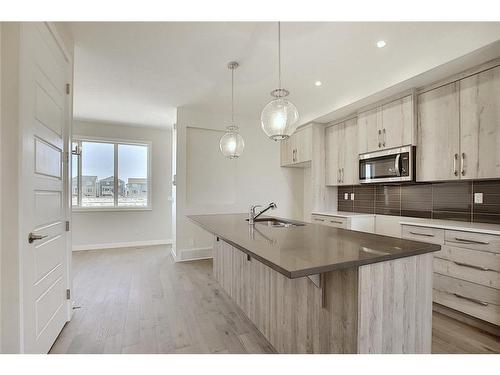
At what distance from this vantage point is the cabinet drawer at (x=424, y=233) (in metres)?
2.41

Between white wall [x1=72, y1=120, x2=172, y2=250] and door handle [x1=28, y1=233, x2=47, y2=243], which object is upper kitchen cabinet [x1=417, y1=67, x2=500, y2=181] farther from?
white wall [x1=72, y1=120, x2=172, y2=250]

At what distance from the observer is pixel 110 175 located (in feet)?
17.4

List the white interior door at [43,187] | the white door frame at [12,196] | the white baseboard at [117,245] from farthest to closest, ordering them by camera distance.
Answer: the white baseboard at [117,245]
the white interior door at [43,187]
the white door frame at [12,196]

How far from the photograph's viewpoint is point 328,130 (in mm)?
4359

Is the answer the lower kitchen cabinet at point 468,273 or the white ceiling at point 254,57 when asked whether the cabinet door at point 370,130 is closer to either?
the white ceiling at point 254,57

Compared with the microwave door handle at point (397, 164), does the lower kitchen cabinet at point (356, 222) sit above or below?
below

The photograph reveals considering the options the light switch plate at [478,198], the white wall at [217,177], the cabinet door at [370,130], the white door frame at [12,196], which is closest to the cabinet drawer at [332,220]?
the cabinet door at [370,130]

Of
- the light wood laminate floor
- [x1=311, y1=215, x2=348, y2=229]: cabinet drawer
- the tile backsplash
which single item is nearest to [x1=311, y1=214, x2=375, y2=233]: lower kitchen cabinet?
[x1=311, y1=215, x2=348, y2=229]: cabinet drawer

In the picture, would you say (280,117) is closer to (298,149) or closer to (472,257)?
(472,257)

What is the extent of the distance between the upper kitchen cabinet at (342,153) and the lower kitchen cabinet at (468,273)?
4.95 ft

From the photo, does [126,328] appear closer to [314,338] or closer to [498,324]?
[314,338]

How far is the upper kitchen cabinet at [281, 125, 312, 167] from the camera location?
175 inches

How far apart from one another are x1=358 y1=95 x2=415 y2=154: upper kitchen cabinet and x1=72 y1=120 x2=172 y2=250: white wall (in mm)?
4173
